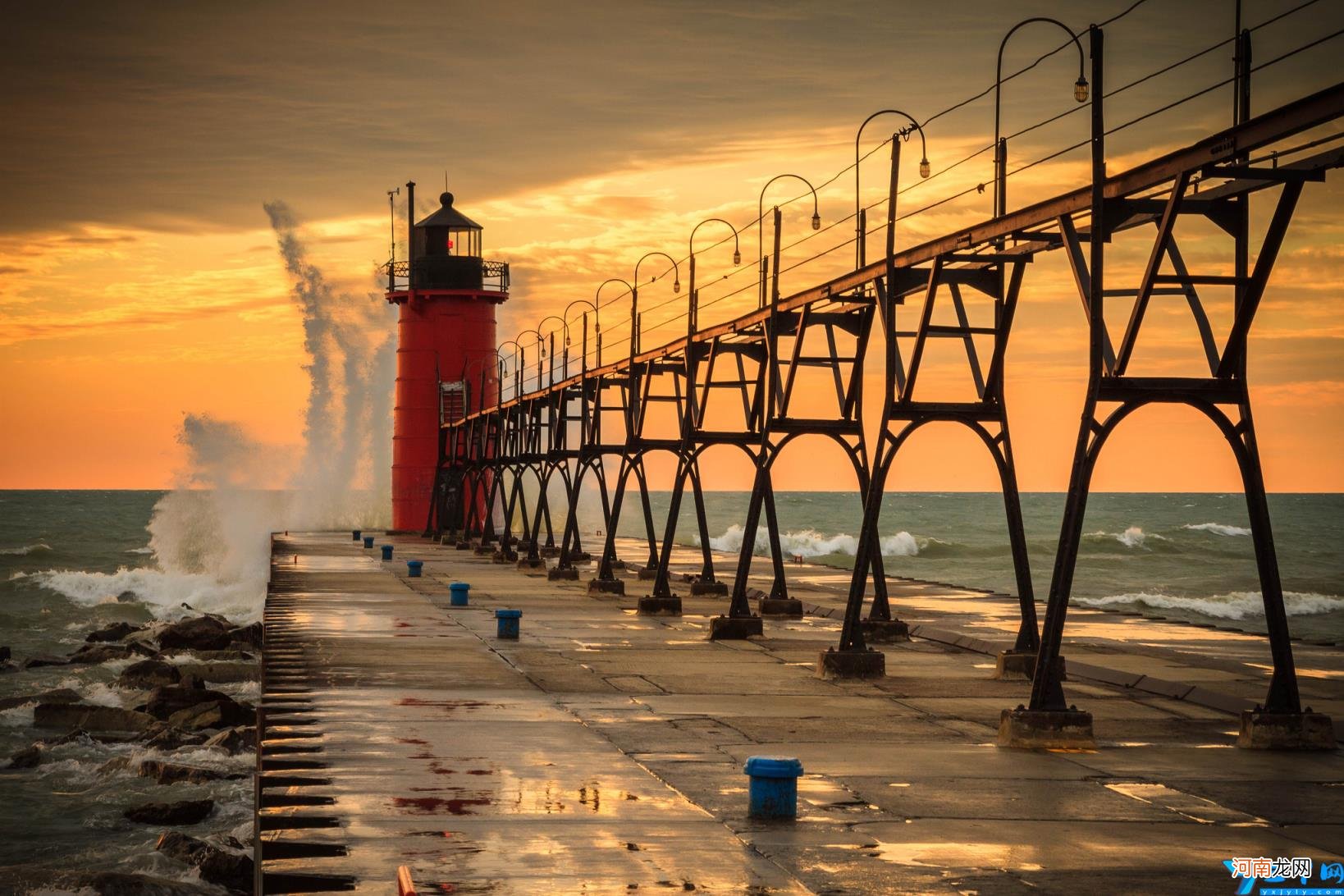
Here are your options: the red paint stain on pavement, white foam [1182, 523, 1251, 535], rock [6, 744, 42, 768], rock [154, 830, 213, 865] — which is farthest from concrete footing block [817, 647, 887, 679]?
white foam [1182, 523, 1251, 535]

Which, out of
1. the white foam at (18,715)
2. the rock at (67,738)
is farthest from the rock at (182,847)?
the white foam at (18,715)

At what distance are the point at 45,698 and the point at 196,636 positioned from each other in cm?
869

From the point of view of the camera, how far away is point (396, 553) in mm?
45969

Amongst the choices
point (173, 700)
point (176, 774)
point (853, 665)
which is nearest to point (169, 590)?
point (173, 700)

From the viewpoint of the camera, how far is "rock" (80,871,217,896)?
1391cm

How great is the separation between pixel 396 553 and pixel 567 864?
38.2 m

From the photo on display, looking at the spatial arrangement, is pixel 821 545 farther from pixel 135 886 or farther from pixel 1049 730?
pixel 1049 730

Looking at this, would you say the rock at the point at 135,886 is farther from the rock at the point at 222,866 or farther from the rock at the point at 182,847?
the rock at the point at 182,847

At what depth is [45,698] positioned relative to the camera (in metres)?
27.5

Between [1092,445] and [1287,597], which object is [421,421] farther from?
[1092,445]

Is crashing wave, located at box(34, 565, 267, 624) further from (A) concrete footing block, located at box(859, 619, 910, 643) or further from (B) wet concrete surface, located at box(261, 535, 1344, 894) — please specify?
(B) wet concrete surface, located at box(261, 535, 1344, 894)

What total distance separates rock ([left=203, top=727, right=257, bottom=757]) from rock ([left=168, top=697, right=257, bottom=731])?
86 centimetres

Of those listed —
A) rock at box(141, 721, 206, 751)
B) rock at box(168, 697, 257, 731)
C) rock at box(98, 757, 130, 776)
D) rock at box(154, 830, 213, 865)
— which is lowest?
rock at box(98, 757, 130, 776)

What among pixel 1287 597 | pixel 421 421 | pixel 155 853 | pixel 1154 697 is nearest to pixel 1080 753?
pixel 1154 697
